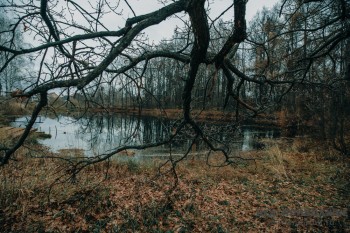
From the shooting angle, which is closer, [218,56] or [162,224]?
[218,56]

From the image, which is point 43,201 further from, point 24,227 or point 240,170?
point 240,170

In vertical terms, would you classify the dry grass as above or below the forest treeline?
below

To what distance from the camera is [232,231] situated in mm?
5000

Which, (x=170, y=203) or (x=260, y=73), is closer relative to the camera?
(x=260, y=73)

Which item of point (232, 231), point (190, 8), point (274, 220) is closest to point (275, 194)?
point (274, 220)

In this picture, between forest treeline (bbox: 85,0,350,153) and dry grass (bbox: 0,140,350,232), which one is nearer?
forest treeline (bbox: 85,0,350,153)

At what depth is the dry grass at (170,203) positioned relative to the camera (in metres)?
5.00

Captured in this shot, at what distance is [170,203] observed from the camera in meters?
6.06

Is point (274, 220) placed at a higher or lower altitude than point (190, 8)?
lower

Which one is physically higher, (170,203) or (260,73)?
(260,73)

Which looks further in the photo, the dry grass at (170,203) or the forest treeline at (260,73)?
the dry grass at (170,203)

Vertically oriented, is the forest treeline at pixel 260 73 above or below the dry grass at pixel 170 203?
above

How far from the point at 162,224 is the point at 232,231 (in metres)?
1.40

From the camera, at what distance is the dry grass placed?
5.00 m
